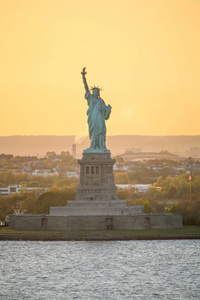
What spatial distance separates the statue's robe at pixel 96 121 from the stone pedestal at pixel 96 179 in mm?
1058

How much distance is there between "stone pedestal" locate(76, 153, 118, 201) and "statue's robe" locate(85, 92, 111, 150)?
41.7 inches

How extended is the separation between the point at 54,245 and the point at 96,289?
1516 centimetres

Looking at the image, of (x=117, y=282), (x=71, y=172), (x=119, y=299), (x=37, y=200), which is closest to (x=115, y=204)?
(x=37, y=200)

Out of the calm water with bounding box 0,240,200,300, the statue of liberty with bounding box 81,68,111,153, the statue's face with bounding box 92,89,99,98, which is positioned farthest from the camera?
the statue's face with bounding box 92,89,99,98

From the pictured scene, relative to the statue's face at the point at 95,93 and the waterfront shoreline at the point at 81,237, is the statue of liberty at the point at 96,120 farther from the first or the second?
the waterfront shoreline at the point at 81,237

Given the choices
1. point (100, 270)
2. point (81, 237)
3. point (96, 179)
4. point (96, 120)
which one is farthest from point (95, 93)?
point (100, 270)

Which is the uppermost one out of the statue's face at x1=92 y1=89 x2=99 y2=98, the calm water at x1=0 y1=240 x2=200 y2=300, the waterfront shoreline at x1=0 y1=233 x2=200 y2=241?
the statue's face at x1=92 y1=89 x2=99 y2=98

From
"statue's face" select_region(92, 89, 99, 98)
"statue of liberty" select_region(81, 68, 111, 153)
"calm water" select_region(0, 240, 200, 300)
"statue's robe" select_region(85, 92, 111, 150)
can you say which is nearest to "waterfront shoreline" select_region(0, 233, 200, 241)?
"calm water" select_region(0, 240, 200, 300)

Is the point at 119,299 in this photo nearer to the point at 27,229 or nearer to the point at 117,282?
the point at 117,282

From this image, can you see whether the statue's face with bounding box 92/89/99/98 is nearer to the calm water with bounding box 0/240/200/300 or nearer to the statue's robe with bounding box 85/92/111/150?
the statue's robe with bounding box 85/92/111/150

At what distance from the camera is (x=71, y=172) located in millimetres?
183000

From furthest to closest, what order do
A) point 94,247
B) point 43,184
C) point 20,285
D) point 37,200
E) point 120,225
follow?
point 43,184 < point 37,200 < point 120,225 < point 94,247 < point 20,285

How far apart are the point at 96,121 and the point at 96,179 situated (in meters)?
4.30

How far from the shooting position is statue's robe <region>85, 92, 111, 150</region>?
2761 inches
